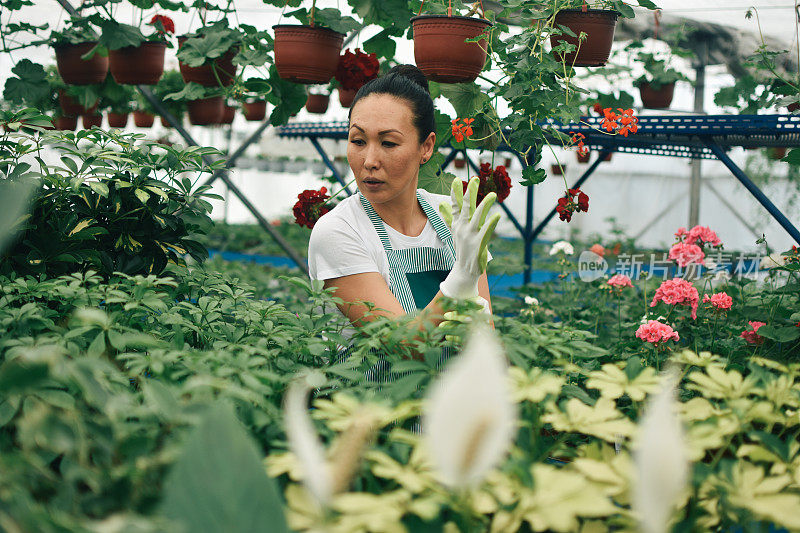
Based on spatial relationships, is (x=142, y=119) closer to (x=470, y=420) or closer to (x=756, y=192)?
(x=756, y=192)

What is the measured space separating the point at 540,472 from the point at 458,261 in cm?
68

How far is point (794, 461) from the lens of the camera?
71 cm

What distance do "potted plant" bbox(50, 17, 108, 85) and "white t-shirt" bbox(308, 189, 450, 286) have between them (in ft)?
6.17

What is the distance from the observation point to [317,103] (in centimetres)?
458

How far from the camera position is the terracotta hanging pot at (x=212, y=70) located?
274 centimetres

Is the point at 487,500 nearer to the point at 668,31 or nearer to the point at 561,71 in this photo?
the point at 561,71

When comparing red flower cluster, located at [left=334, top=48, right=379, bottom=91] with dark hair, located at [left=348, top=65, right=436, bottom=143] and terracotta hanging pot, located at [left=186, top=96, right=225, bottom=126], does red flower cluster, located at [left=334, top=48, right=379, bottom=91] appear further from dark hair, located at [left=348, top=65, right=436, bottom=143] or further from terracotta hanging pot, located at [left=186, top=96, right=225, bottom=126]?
terracotta hanging pot, located at [left=186, top=96, right=225, bottom=126]

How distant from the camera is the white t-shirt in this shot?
4.95 ft

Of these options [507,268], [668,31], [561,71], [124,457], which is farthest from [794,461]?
[668,31]

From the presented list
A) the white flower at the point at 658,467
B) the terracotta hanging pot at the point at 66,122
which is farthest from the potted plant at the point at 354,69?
the terracotta hanging pot at the point at 66,122

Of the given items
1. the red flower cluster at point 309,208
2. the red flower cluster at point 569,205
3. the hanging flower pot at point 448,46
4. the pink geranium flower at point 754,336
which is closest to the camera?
the pink geranium flower at point 754,336

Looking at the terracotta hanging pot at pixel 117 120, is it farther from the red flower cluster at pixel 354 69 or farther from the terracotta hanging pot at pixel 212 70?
the red flower cluster at pixel 354 69

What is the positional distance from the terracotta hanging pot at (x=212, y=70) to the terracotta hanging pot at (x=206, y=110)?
1.06 metres

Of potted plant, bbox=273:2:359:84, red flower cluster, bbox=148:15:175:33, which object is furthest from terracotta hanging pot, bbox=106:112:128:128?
potted plant, bbox=273:2:359:84
